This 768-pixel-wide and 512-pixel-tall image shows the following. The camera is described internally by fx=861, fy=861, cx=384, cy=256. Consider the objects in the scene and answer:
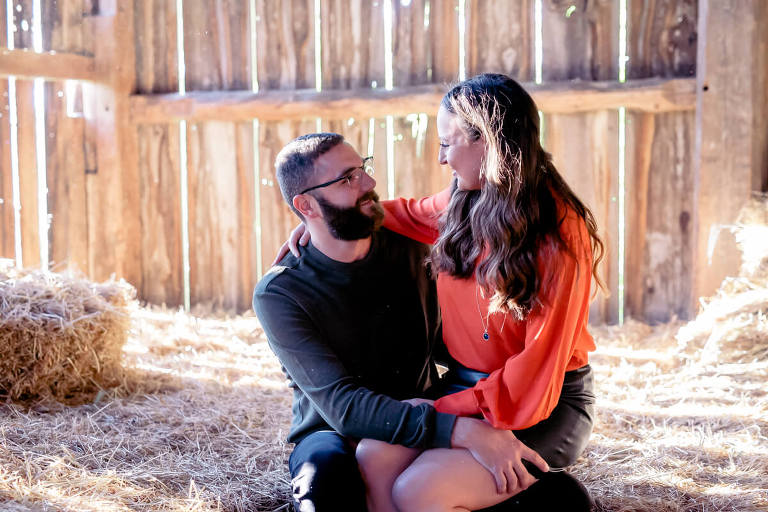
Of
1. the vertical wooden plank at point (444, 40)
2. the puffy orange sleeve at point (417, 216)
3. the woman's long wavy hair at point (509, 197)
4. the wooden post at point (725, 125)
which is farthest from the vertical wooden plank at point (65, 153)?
the woman's long wavy hair at point (509, 197)

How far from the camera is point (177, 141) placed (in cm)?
583

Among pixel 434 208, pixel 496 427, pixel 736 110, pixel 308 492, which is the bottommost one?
pixel 308 492

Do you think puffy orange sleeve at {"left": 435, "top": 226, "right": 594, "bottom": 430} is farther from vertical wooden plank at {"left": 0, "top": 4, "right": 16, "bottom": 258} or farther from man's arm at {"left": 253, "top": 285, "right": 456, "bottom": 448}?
vertical wooden plank at {"left": 0, "top": 4, "right": 16, "bottom": 258}

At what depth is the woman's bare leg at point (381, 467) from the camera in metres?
2.13

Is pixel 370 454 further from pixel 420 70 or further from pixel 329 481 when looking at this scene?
pixel 420 70

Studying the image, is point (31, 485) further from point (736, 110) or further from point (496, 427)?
point (736, 110)

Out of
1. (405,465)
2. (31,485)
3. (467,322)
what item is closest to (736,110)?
(467,322)

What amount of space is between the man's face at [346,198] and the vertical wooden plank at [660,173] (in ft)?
9.57

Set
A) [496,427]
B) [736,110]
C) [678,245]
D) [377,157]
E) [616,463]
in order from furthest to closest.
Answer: [377,157] < [678,245] < [736,110] < [616,463] < [496,427]

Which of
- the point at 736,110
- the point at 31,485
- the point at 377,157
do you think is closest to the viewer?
the point at 31,485

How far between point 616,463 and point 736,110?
2.32m

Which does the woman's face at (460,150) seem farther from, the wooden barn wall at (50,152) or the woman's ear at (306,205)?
the wooden barn wall at (50,152)

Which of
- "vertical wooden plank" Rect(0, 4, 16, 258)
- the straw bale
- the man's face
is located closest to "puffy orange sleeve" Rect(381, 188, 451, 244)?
the man's face

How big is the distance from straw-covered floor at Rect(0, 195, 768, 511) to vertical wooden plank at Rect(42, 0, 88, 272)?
1123 millimetres
